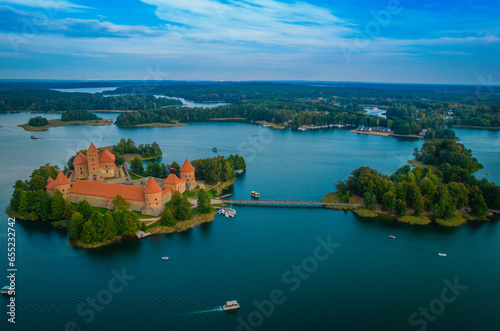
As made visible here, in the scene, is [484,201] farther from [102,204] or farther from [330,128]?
[330,128]

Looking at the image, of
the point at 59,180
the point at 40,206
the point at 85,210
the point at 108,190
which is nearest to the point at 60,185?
the point at 59,180

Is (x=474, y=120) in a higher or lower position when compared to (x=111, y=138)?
higher

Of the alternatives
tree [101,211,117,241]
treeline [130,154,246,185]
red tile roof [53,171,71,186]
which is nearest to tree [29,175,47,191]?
red tile roof [53,171,71,186]

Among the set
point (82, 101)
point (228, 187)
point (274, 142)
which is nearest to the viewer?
point (228, 187)

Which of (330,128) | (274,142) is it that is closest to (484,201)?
(274,142)

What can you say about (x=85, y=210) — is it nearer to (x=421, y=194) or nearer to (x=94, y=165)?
(x=94, y=165)
